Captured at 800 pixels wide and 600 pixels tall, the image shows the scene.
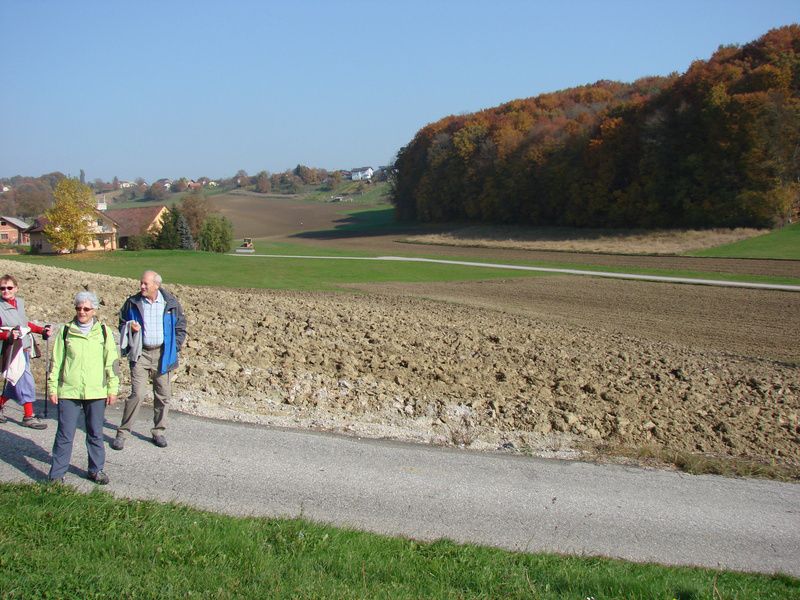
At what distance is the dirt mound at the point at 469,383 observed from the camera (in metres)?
10.6

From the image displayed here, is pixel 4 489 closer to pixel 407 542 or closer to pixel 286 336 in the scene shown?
pixel 407 542

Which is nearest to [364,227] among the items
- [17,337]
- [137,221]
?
[137,221]

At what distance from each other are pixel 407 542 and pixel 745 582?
103 inches

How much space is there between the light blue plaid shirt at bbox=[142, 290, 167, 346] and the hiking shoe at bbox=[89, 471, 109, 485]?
5.76ft

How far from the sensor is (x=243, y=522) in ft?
20.1

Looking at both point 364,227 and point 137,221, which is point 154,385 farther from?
point 364,227

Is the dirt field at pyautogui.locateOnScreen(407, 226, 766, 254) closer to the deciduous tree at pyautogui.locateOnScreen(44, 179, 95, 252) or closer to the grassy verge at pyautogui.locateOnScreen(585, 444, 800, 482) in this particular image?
the deciduous tree at pyautogui.locateOnScreen(44, 179, 95, 252)

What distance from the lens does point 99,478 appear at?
281 inches

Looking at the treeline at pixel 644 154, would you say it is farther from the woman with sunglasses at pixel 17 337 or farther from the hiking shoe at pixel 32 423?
the hiking shoe at pixel 32 423

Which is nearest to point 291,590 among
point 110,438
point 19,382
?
point 110,438

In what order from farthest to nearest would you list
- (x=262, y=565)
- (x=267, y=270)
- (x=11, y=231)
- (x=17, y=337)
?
(x=11, y=231)
(x=267, y=270)
(x=17, y=337)
(x=262, y=565)

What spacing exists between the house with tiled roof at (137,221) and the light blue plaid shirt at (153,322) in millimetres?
53005

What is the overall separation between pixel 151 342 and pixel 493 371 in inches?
282

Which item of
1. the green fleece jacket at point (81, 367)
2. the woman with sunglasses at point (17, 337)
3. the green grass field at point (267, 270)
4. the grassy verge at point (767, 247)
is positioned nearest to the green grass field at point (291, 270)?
the green grass field at point (267, 270)
